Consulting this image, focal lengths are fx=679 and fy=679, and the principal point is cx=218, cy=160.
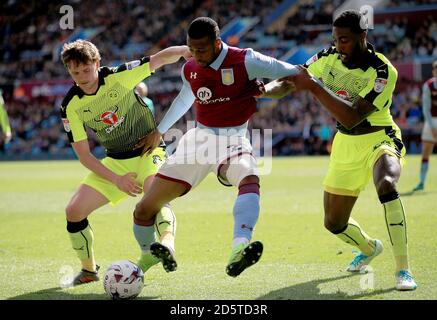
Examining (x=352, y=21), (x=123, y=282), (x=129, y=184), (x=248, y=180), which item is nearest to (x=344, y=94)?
(x=352, y=21)

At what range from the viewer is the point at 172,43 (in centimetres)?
3994

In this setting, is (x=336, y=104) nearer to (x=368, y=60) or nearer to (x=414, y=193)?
(x=368, y=60)

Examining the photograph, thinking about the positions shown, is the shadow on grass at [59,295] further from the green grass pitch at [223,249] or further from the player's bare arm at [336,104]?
the player's bare arm at [336,104]

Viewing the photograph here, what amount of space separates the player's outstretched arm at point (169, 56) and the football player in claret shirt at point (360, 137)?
1333mm

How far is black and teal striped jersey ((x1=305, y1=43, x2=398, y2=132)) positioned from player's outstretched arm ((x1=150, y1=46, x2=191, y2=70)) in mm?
1333

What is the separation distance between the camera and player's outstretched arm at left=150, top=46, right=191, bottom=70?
6750 millimetres

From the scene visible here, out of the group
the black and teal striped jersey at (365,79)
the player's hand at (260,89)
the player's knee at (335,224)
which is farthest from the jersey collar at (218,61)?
the player's knee at (335,224)

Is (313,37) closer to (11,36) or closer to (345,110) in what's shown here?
(11,36)

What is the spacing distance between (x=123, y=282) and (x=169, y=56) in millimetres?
2398

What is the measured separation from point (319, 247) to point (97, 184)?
3102 mm

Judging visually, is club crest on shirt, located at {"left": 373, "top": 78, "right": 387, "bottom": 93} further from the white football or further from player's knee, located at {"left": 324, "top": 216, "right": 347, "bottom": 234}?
the white football

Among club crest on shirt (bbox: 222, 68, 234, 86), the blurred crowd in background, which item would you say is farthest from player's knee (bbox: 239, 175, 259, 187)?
the blurred crowd in background

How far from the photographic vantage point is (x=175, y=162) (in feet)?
19.7
